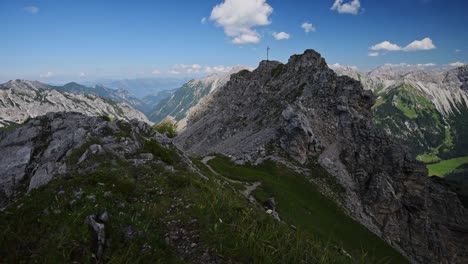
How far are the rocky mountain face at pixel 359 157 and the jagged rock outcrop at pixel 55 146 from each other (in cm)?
2744

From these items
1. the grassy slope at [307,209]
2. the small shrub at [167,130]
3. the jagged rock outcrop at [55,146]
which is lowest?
the small shrub at [167,130]

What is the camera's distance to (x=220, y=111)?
108 metres

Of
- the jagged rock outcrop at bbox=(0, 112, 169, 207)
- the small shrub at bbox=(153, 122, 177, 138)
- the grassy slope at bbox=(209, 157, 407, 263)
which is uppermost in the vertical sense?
the jagged rock outcrop at bbox=(0, 112, 169, 207)

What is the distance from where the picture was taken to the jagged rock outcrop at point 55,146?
2588cm

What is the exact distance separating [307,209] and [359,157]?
88.5 feet

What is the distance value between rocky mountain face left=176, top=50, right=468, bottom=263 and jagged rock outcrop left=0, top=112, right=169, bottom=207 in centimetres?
2744

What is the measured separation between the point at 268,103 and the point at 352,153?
32393 mm

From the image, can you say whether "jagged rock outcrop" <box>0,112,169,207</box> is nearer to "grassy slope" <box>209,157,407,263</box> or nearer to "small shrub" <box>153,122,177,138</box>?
"grassy slope" <box>209,157,407,263</box>

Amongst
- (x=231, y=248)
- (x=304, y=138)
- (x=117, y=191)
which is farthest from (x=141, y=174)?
(x=304, y=138)

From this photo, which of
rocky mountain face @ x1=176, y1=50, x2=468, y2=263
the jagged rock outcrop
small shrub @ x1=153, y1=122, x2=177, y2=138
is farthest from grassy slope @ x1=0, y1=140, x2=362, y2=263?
small shrub @ x1=153, y1=122, x2=177, y2=138

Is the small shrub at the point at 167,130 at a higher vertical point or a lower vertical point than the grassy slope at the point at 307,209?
lower

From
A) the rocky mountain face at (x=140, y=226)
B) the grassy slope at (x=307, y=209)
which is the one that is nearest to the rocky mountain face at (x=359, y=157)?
the grassy slope at (x=307, y=209)

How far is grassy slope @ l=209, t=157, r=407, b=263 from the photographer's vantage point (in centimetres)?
3488

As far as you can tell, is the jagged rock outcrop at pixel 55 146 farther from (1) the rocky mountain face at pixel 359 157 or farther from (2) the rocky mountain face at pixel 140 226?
(1) the rocky mountain face at pixel 359 157
